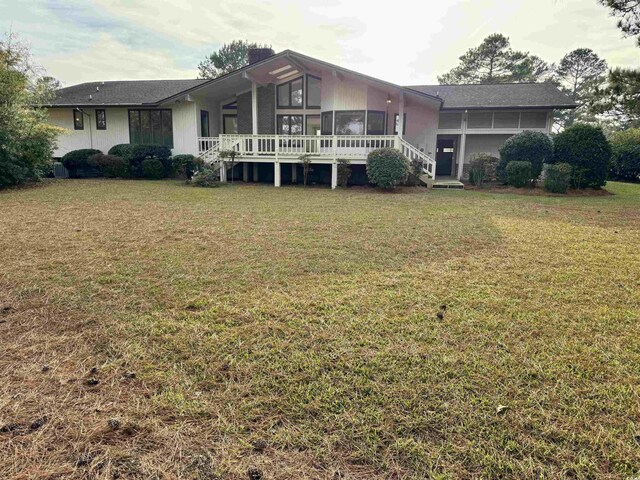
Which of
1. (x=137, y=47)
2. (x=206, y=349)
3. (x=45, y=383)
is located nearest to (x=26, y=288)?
(x=45, y=383)

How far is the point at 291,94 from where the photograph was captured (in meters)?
18.9

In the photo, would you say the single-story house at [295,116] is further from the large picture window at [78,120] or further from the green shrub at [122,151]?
the green shrub at [122,151]

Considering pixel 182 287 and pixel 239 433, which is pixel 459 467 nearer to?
pixel 239 433

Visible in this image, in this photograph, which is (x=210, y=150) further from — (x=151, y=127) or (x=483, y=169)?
(x=483, y=169)

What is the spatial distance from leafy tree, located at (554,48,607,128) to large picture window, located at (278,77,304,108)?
3260 centimetres

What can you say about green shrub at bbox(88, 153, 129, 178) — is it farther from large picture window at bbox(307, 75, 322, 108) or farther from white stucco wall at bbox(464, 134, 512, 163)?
white stucco wall at bbox(464, 134, 512, 163)

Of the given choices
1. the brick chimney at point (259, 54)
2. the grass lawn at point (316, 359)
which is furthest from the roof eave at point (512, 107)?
the grass lawn at point (316, 359)

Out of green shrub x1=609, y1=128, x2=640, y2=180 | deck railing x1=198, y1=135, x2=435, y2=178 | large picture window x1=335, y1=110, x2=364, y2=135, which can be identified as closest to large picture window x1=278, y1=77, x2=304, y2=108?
large picture window x1=335, y1=110, x2=364, y2=135

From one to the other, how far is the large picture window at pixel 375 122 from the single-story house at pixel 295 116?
4 centimetres

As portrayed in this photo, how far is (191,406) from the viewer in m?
2.36

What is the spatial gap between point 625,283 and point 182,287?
523 centimetres

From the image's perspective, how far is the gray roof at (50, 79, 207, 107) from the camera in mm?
19562

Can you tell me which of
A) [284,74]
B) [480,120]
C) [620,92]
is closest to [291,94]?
[284,74]

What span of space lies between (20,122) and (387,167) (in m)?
13.0
